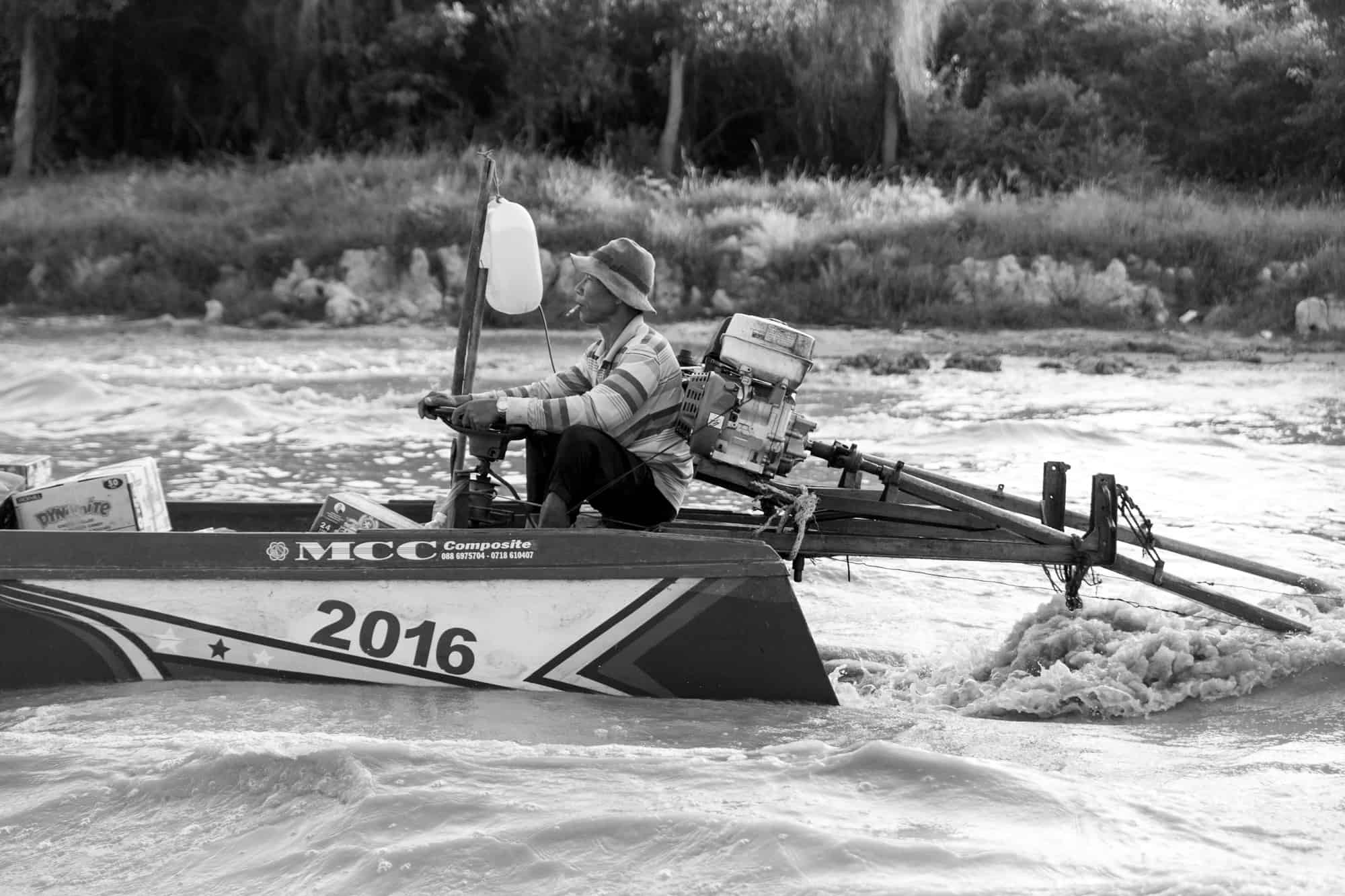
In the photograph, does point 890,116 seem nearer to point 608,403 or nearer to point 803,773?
point 608,403

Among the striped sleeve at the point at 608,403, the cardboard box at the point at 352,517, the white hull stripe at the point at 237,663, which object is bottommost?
the white hull stripe at the point at 237,663

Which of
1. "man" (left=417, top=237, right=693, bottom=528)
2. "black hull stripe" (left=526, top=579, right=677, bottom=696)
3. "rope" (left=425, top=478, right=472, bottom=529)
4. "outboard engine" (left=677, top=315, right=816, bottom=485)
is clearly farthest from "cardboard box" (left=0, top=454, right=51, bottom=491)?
"outboard engine" (left=677, top=315, right=816, bottom=485)

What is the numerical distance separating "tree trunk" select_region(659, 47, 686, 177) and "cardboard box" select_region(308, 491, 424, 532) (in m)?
19.3

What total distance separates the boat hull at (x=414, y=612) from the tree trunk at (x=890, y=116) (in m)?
19.2

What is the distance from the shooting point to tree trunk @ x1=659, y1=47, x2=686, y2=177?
80.9 ft

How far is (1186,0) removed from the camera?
27438 mm

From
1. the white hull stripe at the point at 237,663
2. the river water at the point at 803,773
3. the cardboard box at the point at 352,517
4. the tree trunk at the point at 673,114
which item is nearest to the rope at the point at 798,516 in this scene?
the river water at the point at 803,773

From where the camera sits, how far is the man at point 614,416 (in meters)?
5.43

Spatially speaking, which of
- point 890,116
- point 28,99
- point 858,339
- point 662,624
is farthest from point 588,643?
point 28,99

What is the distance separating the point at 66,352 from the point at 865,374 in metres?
8.92

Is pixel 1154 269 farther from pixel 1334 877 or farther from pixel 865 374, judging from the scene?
pixel 1334 877

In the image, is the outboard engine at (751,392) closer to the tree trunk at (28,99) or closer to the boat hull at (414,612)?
the boat hull at (414,612)

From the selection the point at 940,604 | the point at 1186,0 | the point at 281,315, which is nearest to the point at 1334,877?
the point at 940,604

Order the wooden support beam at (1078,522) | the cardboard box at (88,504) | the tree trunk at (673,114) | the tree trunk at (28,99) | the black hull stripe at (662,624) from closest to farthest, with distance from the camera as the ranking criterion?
the black hull stripe at (662,624), the cardboard box at (88,504), the wooden support beam at (1078,522), the tree trunk at (673,114), the tree trunk at (28,99)
